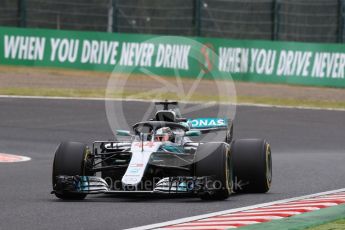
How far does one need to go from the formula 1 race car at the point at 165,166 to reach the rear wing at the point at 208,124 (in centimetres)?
21

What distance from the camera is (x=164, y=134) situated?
1309cm

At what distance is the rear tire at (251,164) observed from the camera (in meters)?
13.2

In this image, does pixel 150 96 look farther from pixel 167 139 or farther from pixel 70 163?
pixel 70 163

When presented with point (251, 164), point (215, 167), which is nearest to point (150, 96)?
point (251, 164)

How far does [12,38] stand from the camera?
3981 centimetres

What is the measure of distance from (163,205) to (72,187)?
1141 millimetres

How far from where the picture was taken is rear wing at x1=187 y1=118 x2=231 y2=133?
1402 cm

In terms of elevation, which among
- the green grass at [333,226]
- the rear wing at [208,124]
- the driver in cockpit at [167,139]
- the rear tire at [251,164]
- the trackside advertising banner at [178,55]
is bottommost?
the green grass at [333,226]

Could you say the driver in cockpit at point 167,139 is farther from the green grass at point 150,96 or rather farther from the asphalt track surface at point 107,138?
the green grass at point 150,96

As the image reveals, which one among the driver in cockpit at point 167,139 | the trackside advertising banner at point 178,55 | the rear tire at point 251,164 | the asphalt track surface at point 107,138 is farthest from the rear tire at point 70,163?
the trackside advertising banner at point 178,55

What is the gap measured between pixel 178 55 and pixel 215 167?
26.3 m

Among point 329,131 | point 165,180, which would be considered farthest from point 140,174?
point 329,131

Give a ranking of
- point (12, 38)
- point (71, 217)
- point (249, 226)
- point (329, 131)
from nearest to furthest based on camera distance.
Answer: point (249, 226) → point (71, 217) → point (329, 131) → point (12, 38)

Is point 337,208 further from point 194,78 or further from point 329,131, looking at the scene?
point 194,78
